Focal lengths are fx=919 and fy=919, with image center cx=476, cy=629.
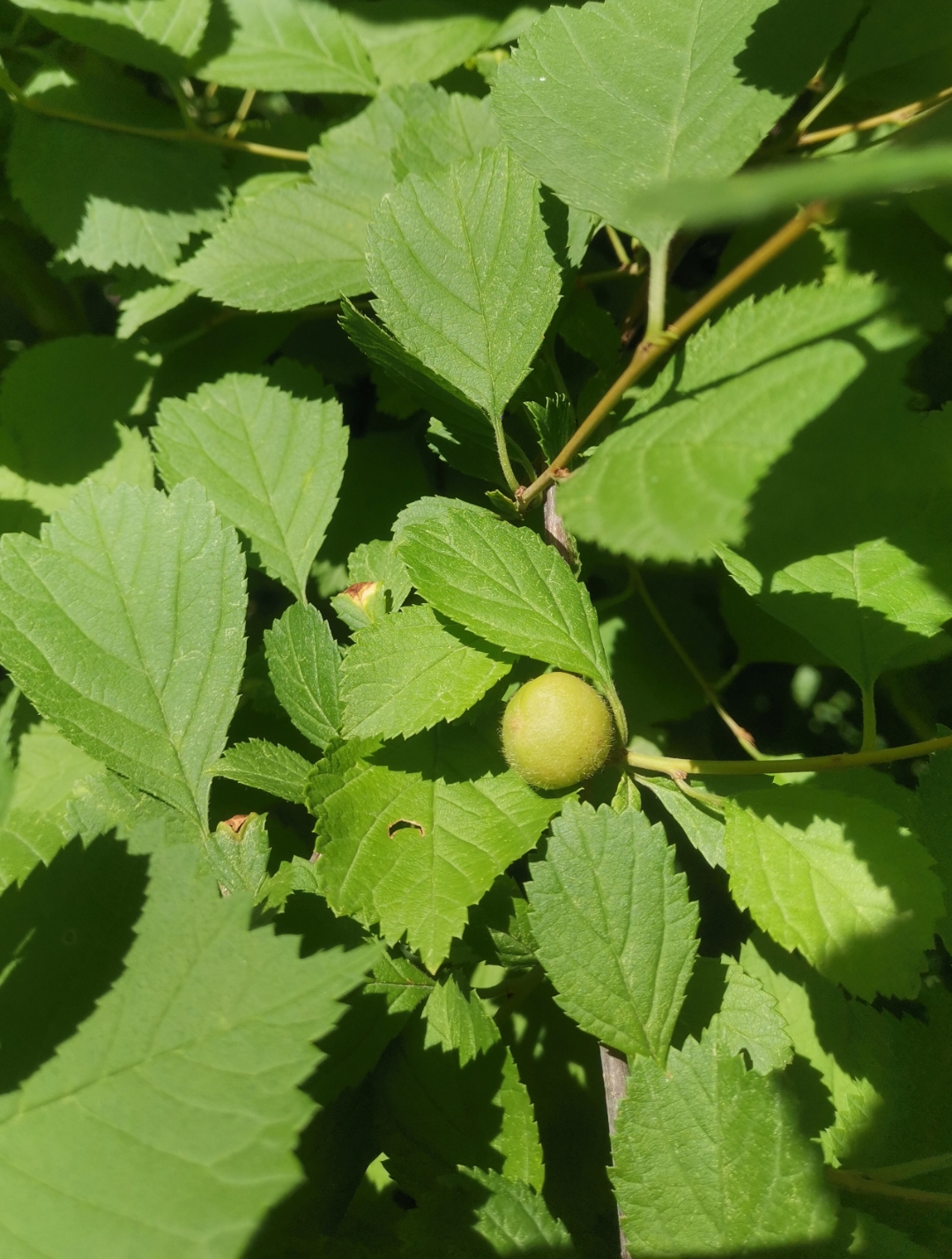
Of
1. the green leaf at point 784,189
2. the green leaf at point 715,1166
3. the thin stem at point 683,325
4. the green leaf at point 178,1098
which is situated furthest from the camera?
the green leaf at point 715,1166

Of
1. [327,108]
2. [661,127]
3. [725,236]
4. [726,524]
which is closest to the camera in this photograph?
[726,524]

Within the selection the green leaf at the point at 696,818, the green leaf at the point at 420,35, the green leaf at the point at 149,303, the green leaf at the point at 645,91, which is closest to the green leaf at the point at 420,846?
the green leaf at the point at 696,818

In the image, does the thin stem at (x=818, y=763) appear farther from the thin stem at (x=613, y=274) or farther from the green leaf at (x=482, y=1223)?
the thin stem at (x=613, y=274)

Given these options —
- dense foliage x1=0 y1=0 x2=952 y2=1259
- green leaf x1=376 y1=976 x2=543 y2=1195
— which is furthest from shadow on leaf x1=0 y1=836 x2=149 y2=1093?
green leaf x1=376 y1=976 x2=543 y2=1195

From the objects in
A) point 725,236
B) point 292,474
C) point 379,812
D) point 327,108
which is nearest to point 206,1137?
point 379,812

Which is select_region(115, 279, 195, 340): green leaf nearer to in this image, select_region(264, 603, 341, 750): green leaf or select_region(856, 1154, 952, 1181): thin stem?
select_region(264, 603, 341, 750): green leaf

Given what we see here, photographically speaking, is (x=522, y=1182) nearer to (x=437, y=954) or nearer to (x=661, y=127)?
(x=437, y=954)
